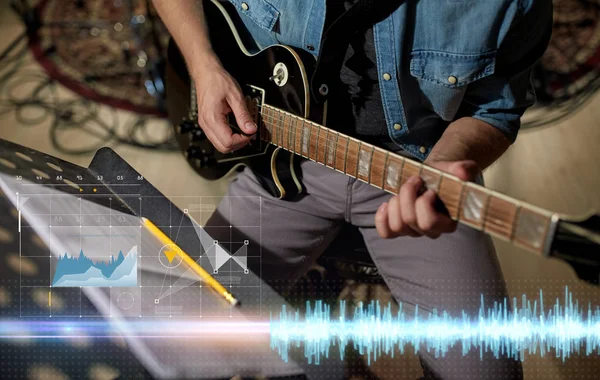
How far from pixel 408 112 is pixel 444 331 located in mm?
361

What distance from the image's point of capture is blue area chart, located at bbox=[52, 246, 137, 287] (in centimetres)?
87

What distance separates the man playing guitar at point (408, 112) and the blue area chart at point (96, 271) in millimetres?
172

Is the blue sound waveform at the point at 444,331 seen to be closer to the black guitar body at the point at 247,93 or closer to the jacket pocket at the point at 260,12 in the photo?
the black guitar body at the point at 247,93

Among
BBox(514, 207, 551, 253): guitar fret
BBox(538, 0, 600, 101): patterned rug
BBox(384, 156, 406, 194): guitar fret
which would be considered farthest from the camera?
BBox(538, 0, 600, 101): patterned rug

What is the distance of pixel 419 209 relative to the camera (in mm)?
600

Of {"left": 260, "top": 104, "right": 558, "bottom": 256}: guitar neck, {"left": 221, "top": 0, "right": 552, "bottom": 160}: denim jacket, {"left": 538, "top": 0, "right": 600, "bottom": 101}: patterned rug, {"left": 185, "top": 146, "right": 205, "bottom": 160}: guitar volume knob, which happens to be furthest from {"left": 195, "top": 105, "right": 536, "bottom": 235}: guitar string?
{"left": 538, "top": 0, "right": 600, "bottom": 101}: patterned rug

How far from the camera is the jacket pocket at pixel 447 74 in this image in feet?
2.63

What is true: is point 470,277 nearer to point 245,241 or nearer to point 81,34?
point 245,241

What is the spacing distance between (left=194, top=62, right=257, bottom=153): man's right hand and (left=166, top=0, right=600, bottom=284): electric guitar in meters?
0.03

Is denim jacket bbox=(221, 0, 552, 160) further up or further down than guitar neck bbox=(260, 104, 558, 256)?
further up

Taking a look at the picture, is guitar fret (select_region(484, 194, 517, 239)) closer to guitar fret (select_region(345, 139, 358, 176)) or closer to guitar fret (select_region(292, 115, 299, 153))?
guitar fret (select_region(345, 139, 358, 176))

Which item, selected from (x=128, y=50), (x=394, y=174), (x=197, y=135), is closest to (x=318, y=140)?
(x=394, y=174)

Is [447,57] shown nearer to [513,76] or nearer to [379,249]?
[513,76]
